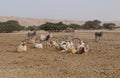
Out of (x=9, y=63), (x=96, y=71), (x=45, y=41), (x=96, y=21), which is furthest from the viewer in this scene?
(x=96, y=21)

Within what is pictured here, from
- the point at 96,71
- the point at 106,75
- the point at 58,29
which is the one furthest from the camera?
the point at 58,29

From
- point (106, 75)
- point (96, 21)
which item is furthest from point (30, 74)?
point (96, 21)

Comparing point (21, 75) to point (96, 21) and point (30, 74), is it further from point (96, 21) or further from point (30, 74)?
point (96, 21)

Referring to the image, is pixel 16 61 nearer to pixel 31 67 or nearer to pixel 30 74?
pixel 31 67

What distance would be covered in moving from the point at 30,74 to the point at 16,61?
13.1 ft

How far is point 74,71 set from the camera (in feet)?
42.2

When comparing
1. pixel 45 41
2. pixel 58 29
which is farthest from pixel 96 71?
pixel 58 29

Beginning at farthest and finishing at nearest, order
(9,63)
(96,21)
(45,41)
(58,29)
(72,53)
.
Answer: (96,21)
(58,29)
(45,41)
(72,53)
(9,63)

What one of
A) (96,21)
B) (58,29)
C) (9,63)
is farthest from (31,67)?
(96,21)

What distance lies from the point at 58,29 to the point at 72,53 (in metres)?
47.4

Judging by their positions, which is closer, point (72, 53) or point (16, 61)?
point (16, 61)

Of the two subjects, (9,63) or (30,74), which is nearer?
(30,74)

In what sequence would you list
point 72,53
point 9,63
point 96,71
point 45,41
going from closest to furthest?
point 96,71
point 9,63
point 72,53
point 45,41

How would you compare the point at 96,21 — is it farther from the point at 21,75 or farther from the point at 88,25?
the point at 21,75
